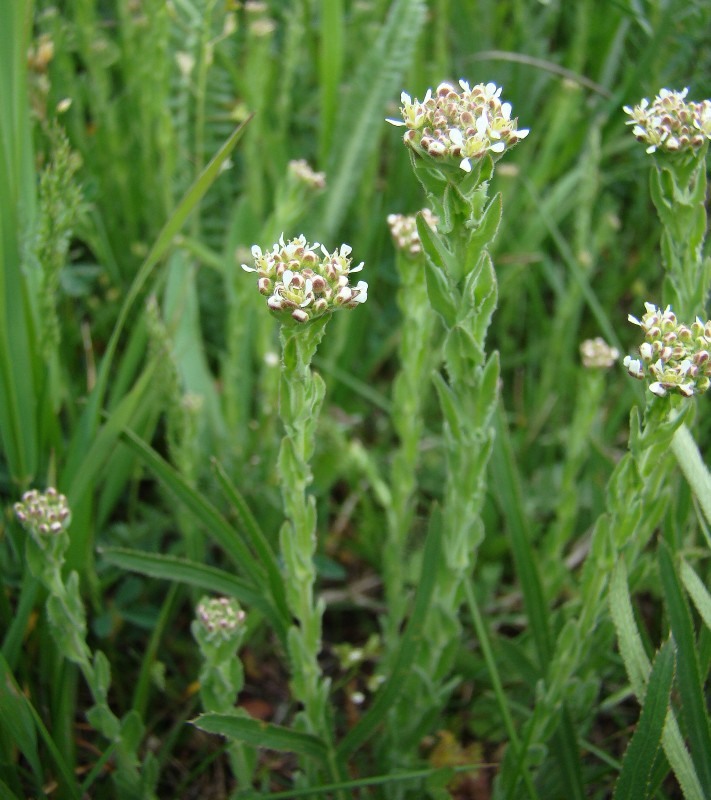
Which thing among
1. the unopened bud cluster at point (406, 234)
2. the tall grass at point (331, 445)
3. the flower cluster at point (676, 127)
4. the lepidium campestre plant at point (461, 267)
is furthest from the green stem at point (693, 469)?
the unopened bud cluster at point (406, 234)

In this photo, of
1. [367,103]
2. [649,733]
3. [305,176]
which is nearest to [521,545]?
[649,733]

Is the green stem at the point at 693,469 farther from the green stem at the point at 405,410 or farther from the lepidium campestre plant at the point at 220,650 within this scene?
the lepidium campestre plant at the point at 220,650

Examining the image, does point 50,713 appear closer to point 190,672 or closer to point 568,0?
point 190,672

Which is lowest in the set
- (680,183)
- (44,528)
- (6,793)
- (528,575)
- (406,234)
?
(6,793)

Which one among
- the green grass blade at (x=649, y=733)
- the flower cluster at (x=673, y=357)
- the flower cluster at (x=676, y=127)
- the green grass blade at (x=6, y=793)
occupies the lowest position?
the green grass blade at (x=6, y=793)

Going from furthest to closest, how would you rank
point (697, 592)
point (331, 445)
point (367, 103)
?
point (367, 103) < point (331, 445) < point (697, 592)

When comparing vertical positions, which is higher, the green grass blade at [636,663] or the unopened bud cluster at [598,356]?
the unopened bud cluster at [598,356]

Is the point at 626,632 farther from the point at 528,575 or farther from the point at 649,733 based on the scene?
the point at 528,575
